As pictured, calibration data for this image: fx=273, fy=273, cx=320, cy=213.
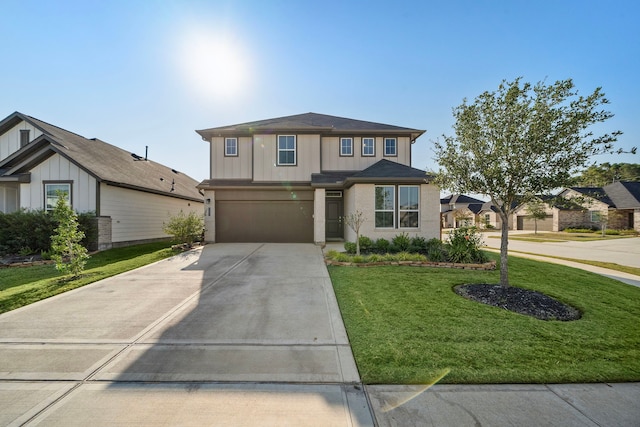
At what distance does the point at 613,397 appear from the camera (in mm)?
2699

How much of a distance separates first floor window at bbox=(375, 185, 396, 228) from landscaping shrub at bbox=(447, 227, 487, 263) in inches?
114

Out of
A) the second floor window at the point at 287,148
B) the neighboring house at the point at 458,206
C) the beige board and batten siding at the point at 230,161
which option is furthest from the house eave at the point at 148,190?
the neighboring house at the point at 458,206

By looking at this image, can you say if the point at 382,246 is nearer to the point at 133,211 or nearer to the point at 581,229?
the point at 133,211

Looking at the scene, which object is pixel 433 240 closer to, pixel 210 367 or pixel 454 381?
pixel 454 381

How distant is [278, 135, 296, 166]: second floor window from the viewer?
1387 cm

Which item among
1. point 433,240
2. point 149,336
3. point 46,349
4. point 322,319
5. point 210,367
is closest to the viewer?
point 210,367

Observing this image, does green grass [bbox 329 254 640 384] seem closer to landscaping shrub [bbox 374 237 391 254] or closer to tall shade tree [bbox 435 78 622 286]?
tall shade tree [bbox 435 78 622 286]

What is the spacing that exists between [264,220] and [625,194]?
35.6 meters

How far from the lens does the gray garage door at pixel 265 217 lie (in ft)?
45.5

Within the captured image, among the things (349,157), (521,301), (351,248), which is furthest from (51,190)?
(521,301)

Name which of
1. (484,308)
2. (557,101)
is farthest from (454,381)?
(557,101)

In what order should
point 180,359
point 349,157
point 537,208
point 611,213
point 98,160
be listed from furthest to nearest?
point 611,213 → point 349,157 → point 98,160 → point 537,208 → point 180,359

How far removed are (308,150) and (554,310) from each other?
11.3 meters

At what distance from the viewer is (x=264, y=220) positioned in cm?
1395
